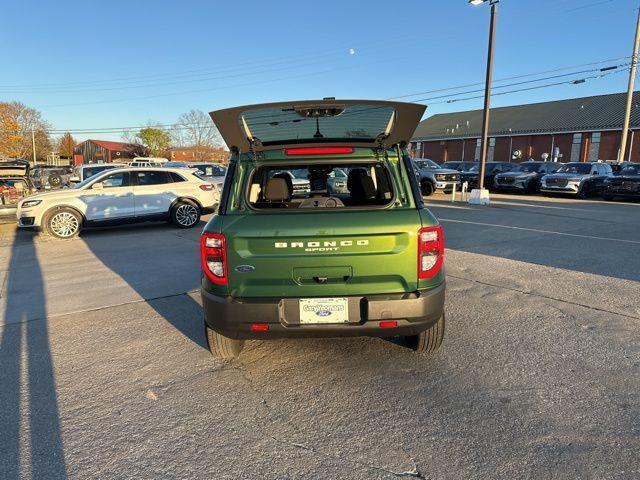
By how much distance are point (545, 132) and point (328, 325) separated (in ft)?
166

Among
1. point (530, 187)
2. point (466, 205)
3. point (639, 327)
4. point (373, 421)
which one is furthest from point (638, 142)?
point (373, 421)

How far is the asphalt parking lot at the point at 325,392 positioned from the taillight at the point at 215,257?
2.76 ft

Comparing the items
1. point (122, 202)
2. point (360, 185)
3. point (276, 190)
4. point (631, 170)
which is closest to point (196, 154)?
point (631, 170)

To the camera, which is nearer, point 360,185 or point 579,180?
point 360,185

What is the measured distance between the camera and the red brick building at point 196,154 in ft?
233

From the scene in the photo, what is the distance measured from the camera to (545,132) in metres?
46.6

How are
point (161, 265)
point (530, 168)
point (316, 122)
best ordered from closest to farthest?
point (316, 122), point (161, 265), point (530, 168)

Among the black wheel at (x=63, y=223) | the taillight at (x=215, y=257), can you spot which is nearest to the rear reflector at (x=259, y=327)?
the taillight at (x=215, y=257)

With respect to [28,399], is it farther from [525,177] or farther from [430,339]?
[525,177]

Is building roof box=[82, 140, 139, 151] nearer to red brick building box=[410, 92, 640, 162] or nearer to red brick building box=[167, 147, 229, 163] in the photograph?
red brick building box=[167, 147, 229, 163]

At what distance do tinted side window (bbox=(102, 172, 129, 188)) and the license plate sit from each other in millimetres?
9394

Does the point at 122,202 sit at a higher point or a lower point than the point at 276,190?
lower

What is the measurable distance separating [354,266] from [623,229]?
10340mm

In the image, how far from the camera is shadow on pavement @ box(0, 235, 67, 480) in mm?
2473
